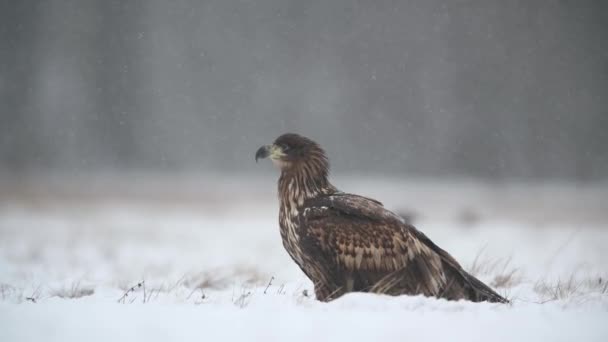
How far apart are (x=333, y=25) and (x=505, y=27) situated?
35.8 meters

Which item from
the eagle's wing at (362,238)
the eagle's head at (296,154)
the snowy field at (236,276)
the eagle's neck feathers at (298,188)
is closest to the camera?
the snowy field at (236,276)

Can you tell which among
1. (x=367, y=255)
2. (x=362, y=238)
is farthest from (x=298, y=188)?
(x=367, y=255)

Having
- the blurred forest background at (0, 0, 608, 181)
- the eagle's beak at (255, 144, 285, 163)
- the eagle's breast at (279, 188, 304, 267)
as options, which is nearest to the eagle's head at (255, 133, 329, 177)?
the eagle's beak at (255, 144, 285, 163)

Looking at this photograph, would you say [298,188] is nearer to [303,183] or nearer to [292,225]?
[303,183]

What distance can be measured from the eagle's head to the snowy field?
1.18 m

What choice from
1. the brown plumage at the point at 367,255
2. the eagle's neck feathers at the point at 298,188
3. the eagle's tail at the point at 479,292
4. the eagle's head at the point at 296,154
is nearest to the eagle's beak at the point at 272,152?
the eagle's head at the point at 296,154

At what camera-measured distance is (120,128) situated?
5922 cm

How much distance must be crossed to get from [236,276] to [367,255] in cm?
273

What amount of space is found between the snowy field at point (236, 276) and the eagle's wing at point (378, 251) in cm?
43

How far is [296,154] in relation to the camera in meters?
5.74

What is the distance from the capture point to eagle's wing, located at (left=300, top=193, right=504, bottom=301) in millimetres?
4953

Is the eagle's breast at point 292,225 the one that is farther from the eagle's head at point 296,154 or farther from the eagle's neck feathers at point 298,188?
the eagle's head at point 296,154

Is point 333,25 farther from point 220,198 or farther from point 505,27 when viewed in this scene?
point 220,198

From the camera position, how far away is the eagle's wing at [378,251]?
16.3 feet
